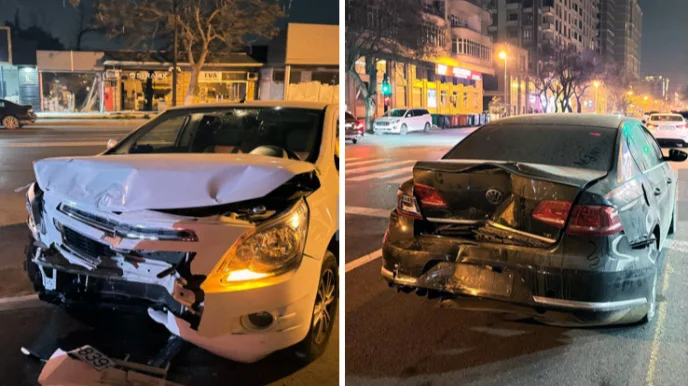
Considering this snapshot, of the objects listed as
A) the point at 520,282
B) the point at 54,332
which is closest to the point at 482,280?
the point at 520,282

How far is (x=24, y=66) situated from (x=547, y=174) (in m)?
2.92

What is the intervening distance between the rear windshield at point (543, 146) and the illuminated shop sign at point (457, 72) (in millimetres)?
300

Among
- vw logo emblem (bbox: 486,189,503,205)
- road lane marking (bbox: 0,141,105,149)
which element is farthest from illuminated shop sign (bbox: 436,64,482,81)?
road lane marking (bbox: 0,141,105,149)

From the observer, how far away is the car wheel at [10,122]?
315cm

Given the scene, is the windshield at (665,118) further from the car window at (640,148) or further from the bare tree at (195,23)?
the bare tree at (195,23)

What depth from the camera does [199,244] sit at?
7.80 ft

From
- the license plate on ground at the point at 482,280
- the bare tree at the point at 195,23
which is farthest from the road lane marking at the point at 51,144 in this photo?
the license plate on ground at the point at 482,280

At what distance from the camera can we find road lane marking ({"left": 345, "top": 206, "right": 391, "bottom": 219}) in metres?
2.83

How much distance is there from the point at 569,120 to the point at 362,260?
4.11 ft

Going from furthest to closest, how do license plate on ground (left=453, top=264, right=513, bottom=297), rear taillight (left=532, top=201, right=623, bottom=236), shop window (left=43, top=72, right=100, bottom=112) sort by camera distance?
shop window (left=43, top=72, right=100, bottom=112) → license plate on ground (left=453, top=264, right=513, bottom=297) → rear taillight (left=532, top=201, right=623, bottom=236)

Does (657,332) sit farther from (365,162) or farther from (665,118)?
(365,162)

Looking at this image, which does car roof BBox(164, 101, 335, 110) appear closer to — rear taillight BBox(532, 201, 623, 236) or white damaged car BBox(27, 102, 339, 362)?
white damaged car BBox(27, 102, 339, 362)

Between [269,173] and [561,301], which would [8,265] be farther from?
[561,301]

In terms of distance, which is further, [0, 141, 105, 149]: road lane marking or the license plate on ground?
[0, 141, 105, 149]: road lane marking
